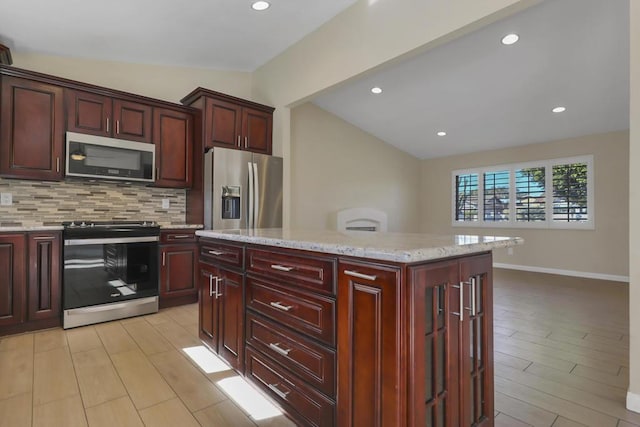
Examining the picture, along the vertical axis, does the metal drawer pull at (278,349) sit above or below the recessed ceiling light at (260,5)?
below

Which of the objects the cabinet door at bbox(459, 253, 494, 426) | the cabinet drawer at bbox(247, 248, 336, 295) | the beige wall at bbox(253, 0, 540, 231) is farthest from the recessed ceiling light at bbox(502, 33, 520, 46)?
the cabinet drawer at bbox(247, 248, 336, 295)

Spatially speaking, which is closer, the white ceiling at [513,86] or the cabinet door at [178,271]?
the white ceiling at [513,86]

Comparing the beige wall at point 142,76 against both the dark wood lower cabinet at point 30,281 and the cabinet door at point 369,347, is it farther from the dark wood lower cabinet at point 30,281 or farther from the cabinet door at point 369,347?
the cabinet door at point 369,347

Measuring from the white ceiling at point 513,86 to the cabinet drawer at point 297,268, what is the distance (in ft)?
8.30

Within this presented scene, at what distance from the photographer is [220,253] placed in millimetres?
2105

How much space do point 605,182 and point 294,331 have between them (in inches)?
236

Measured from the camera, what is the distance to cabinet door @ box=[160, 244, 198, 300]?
11.4ft

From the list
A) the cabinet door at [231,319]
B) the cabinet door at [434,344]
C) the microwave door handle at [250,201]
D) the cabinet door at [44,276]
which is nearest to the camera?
the cabinet door at [434,344]

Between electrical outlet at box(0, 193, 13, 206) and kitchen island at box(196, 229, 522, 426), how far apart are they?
2808 mm

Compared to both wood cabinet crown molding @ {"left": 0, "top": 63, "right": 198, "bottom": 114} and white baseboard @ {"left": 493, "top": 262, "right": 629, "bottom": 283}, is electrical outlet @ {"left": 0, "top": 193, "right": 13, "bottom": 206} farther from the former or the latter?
white baseboard @ {"left": 493, "top": 262, "right": 629, "bottom": 283}

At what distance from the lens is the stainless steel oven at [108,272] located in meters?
2.89

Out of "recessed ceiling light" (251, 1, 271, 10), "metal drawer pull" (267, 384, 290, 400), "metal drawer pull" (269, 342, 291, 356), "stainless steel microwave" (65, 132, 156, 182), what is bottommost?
"metal drawer pull" (267, 384, 290, 400)

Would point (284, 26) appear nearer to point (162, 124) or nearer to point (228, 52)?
point (228, 52)

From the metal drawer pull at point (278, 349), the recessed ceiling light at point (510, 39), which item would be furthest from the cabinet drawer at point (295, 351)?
the recessed ceiling light at point (510, 39)
